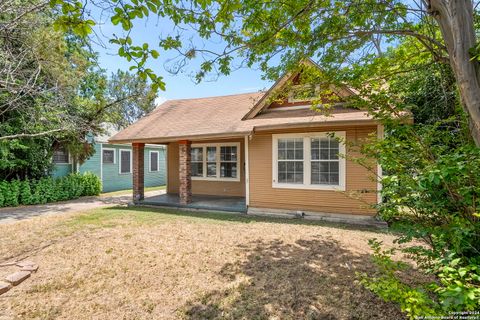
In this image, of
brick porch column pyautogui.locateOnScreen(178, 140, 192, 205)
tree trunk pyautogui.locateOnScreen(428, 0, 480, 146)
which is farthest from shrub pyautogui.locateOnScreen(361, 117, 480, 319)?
brick porch column pyautogui.locateOnScreen(178, 140, 192, 205)

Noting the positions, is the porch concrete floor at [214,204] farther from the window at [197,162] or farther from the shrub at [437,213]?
the shrub at [437,213]

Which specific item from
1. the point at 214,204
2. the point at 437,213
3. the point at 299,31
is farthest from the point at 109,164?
the point at 437,213

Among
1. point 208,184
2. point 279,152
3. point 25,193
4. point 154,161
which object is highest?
point 279,152

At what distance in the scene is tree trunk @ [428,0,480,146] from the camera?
283 centimetres

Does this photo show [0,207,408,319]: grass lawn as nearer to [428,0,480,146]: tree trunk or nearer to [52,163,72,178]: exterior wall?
[428,0,480,146]: tree trunk

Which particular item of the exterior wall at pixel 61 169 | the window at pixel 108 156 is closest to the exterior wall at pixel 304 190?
the exterior wall at pixel 61 169

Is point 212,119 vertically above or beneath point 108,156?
above

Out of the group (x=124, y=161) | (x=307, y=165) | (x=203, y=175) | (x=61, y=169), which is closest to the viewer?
(x=307, y=165)

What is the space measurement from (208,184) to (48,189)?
24.5 feet

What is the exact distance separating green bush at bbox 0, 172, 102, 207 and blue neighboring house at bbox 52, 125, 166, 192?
0.97 meters

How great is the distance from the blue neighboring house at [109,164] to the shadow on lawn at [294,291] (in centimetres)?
1242

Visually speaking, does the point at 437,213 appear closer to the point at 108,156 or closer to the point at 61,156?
the point at 61,156

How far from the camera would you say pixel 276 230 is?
7.09 metres

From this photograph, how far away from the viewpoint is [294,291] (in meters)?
3.72
